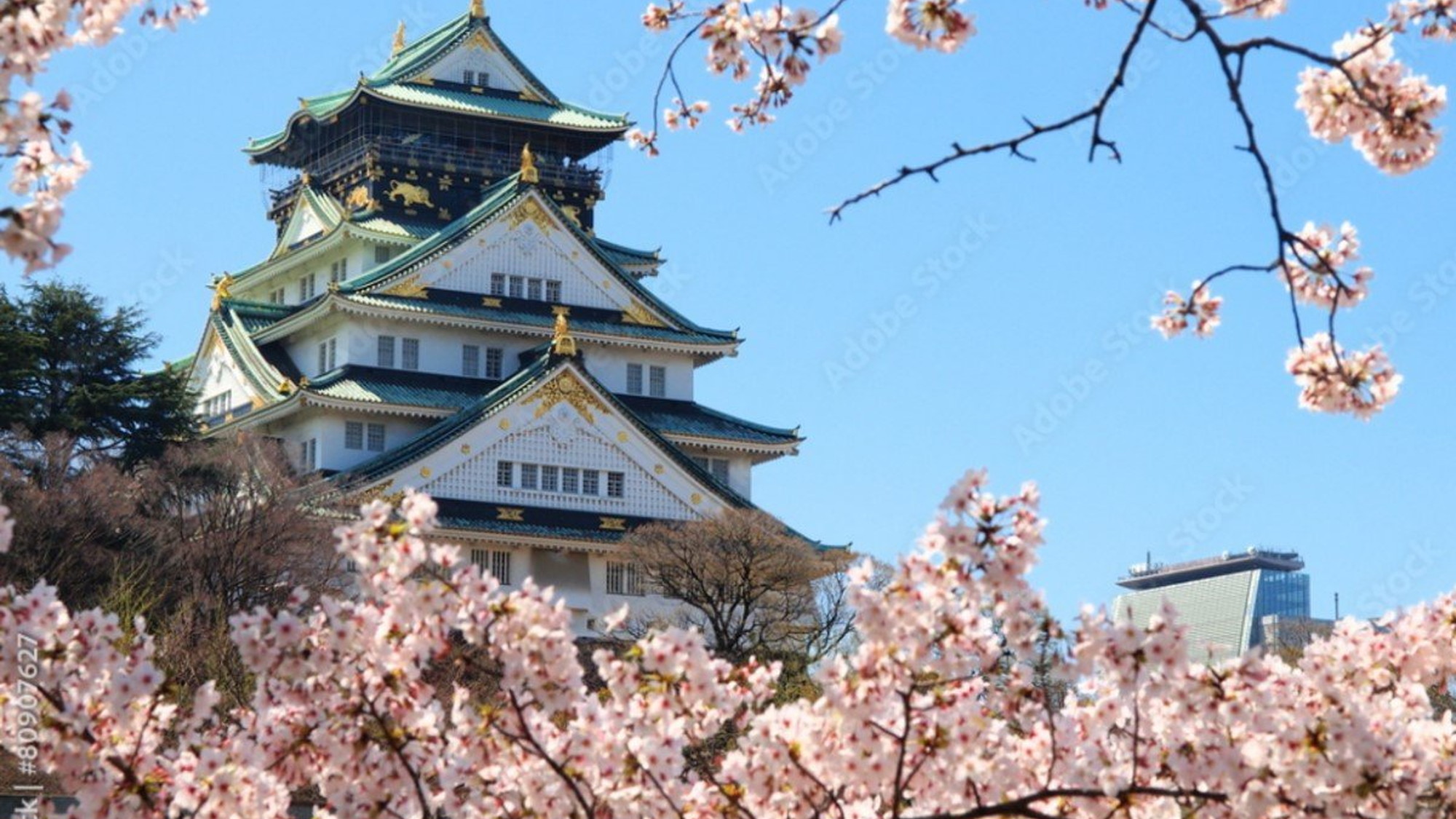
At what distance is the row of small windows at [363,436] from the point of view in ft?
195

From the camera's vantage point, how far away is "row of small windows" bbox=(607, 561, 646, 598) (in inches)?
2272

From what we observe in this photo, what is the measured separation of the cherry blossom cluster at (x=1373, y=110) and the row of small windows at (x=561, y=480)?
1926 inches

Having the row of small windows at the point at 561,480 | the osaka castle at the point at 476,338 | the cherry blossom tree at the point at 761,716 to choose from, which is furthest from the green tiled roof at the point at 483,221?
the cherry blossom tree at the point at 761,716

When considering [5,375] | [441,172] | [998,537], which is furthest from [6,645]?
[441,172]

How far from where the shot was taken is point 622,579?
192 ft

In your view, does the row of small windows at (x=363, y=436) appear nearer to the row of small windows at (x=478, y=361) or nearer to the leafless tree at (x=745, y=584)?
the row of small windows at (x=478, y=361)

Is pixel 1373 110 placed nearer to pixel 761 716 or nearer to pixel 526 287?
pixel 761 716

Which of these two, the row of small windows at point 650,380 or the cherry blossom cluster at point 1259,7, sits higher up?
the row of small windows at point 650,380

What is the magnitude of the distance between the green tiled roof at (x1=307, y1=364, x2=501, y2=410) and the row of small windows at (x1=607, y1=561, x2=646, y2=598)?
→ 572cm

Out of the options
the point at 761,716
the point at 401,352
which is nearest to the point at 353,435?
the point at 401,352

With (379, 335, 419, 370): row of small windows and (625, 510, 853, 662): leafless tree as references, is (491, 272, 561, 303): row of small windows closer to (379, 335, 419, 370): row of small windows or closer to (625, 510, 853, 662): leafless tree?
(379, 335, 419, 370): row of small windows

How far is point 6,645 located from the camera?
1027 cm

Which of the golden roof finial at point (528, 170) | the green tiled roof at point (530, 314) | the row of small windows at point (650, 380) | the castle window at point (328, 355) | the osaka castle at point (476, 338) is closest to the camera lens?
the osaka castle at point (476, 338)

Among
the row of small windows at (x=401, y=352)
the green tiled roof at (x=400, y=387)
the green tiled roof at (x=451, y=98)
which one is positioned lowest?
the green tiled roof at (x=400, y=387)
